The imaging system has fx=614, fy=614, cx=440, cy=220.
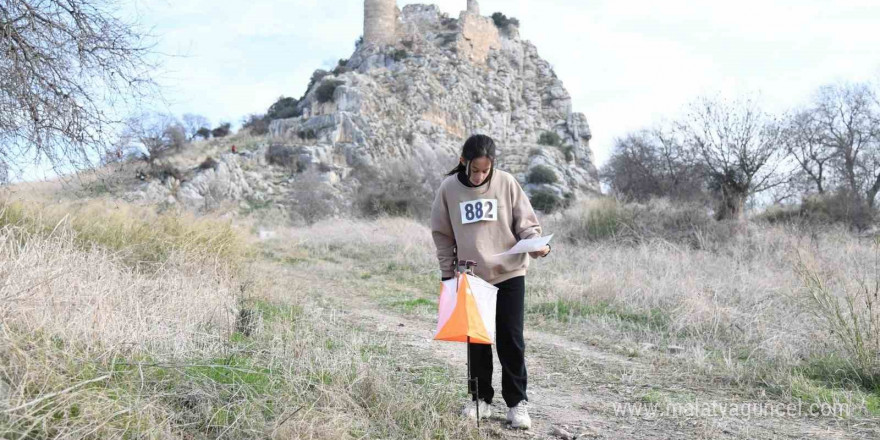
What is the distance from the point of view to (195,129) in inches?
2130

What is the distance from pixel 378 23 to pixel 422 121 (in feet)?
49.1

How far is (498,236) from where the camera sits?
3.70 m

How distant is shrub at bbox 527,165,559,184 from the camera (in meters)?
41.5

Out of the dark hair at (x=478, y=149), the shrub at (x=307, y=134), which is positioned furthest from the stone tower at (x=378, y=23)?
the dark hair at (x=478, y=149)

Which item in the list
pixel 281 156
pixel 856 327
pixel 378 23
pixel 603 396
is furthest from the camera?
pixel 378 23

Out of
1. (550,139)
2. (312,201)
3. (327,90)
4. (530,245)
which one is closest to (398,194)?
(312,201)

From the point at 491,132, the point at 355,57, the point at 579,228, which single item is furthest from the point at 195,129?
the point at 579,228

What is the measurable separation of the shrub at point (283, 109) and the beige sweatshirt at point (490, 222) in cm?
4813

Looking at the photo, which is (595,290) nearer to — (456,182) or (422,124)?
(456,182)

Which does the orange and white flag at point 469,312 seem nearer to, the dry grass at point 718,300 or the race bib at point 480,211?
the race bib at point 480,211

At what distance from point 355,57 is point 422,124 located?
14281 millimetres

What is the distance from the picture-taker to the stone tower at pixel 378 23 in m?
57.2

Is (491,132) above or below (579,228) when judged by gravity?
above

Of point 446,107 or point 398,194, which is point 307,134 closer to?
point 446,107
